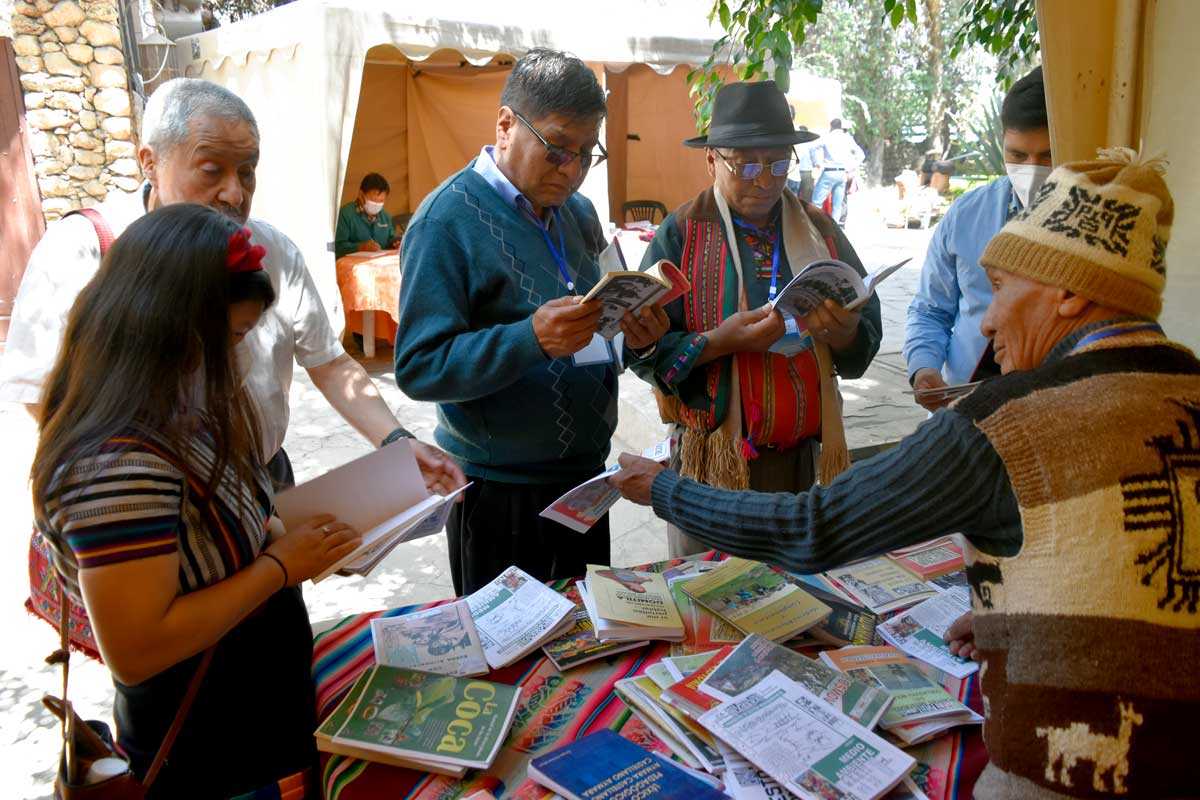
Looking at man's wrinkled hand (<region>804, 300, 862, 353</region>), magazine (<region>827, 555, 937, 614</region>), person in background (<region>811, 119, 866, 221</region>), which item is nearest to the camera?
magazine (<region>827, 555, 937, 614</region>)

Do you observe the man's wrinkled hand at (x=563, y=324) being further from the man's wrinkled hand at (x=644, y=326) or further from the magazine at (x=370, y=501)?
the magazine at (x=370, y=501)

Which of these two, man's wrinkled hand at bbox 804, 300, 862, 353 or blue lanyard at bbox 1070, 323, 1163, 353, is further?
man's wrinkled hand at bbox 804, 300, 862, 353

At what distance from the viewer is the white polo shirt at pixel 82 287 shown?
1934 millimetres

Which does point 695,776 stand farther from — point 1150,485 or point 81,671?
point 81,671

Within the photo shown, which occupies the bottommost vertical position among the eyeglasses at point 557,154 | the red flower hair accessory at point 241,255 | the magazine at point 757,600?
the magazine at point 757,600

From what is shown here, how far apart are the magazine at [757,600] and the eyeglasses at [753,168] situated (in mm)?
1162

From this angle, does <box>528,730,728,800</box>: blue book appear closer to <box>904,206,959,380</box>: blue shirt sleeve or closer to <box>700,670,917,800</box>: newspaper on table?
<box>700,670,917,800</box>: newspaper on table

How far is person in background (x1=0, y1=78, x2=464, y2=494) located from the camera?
1.94 meters

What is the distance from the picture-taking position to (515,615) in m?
1.89

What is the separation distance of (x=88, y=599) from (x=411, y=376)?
951mm

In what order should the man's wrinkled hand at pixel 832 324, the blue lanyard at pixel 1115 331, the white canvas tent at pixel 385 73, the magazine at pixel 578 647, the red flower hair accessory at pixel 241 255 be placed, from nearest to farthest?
the blue lanyard at pixel 1115 331 < the red flower hair accessory at pixel 241 255 < the magazine at pixel 578 647 < the man's wrinkled hand at pixel 832 324 < the white canvas tent at pixel 385 73

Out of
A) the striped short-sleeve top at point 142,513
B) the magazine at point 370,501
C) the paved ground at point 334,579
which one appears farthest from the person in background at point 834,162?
the striped short-sleeve top at point 142,513

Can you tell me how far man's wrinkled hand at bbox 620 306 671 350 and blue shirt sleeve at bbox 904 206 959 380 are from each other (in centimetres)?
104

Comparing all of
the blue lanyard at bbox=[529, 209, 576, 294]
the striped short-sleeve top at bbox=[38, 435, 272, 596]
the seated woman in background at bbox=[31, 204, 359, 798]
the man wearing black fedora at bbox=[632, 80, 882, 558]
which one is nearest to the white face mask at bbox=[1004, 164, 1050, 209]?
the man wearing black fedora at bbox=[632, 80, 882, 558]
